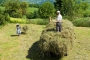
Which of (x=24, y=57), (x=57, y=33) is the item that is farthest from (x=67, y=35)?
(x=24, y=57)

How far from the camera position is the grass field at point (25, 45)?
634 inches

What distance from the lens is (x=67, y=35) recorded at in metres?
15.0

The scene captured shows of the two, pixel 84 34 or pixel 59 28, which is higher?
pixel 59 28

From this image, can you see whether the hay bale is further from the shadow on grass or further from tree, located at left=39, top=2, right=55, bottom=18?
tree, located at left=39, top=2, right=55, bottom=18

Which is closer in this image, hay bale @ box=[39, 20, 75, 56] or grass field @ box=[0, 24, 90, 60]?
hay bale @ box=[39, 20, 75, 56]

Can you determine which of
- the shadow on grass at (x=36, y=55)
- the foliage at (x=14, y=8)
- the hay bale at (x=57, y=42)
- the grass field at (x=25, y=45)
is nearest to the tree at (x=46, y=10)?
the foliage at (x=14, y=8)

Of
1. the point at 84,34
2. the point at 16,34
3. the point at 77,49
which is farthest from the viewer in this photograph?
the point at 16,34

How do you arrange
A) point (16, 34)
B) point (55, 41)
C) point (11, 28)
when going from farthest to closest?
point (11, 28), point (16, 34), point (55, 41)

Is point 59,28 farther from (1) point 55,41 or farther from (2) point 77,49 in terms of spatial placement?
(2) point 77,49

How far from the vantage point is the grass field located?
16.1 meters

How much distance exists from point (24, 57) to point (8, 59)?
3.76 feet

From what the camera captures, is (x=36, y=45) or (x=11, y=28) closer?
(x=36, y=45)

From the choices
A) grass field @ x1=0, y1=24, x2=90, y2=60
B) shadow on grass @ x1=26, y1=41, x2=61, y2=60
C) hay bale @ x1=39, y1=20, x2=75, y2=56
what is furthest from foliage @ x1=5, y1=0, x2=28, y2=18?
hay bale @ x1=39, y1=20, x2=75, y2=56

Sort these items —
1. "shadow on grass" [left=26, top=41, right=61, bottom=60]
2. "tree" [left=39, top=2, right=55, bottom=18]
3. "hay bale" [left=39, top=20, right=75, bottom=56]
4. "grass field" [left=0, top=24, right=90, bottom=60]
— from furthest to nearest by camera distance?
"tree" [left=39, top=2, right=55, bottom=18]
"grass field" [left=0, top=24, right=90, bottom=60]
"shadow on grass" [left=26, top=41, right=61, bottom=60]
"hay bale" [left=39, top=20, right=75, bottom=56]
